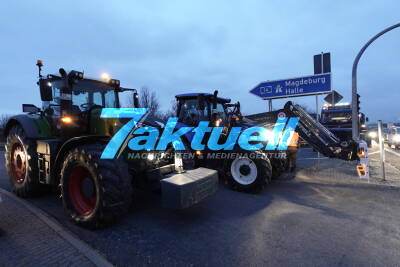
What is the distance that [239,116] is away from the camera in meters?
6.53

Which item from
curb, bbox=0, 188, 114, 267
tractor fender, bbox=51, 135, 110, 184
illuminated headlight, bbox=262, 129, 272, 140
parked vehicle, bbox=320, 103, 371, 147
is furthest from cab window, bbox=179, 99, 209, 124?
parked vehicle, bbox=320, 103, 371, 147

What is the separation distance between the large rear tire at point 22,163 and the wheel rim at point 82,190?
140 cm

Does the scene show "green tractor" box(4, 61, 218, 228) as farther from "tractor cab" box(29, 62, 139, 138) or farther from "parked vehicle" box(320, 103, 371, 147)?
"parked vehicle" box(320, 103, 371, 147)

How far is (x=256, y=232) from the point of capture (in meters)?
3.31

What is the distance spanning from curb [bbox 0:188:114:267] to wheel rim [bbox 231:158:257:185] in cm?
344

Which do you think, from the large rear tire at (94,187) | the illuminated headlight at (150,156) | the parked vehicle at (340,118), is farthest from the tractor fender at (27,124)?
the parked vehicle at (340,118)

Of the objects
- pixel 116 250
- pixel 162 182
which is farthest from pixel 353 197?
pixel 116 250

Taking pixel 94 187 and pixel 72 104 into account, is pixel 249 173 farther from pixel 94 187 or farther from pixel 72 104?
pixel 72 104

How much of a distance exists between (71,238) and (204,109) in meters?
4.33

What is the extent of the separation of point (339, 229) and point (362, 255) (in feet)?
2.25

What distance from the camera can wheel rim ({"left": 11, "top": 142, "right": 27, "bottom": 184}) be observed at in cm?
451

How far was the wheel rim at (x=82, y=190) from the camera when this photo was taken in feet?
10.9

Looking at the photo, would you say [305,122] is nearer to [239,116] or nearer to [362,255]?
[239,116]

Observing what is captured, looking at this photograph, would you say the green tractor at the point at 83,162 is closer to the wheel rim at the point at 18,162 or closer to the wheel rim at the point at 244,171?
the wheel rim at the point at 18,162
